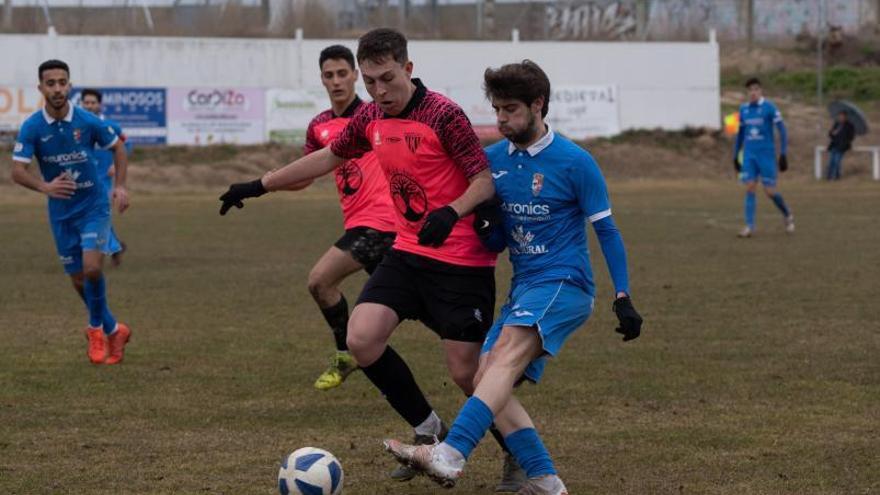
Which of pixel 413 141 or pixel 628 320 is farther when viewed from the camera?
pixel 413 141

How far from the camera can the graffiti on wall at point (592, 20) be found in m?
49.2

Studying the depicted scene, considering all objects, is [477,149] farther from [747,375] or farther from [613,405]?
[747,375]

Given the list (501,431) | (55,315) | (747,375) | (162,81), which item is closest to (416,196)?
(501,431)

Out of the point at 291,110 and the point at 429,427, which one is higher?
the point at 291,110

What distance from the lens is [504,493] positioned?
6121mm

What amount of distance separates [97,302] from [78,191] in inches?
32.5

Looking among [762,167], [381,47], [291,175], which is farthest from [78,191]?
[762,167]

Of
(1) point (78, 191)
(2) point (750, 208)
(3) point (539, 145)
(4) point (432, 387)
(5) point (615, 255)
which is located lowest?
(2) point (750, 208)

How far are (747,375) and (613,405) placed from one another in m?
1.37

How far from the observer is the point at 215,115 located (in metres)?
38.8

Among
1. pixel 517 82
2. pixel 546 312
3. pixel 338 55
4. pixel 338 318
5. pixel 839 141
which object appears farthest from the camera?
pixel 839 141

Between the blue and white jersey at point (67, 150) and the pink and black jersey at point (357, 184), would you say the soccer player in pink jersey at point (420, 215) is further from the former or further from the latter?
the blue and white jersey at point (67, 150)

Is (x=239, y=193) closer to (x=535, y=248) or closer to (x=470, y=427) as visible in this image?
(x=535, y=248)

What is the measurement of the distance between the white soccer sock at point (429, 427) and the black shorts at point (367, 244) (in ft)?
6.89
